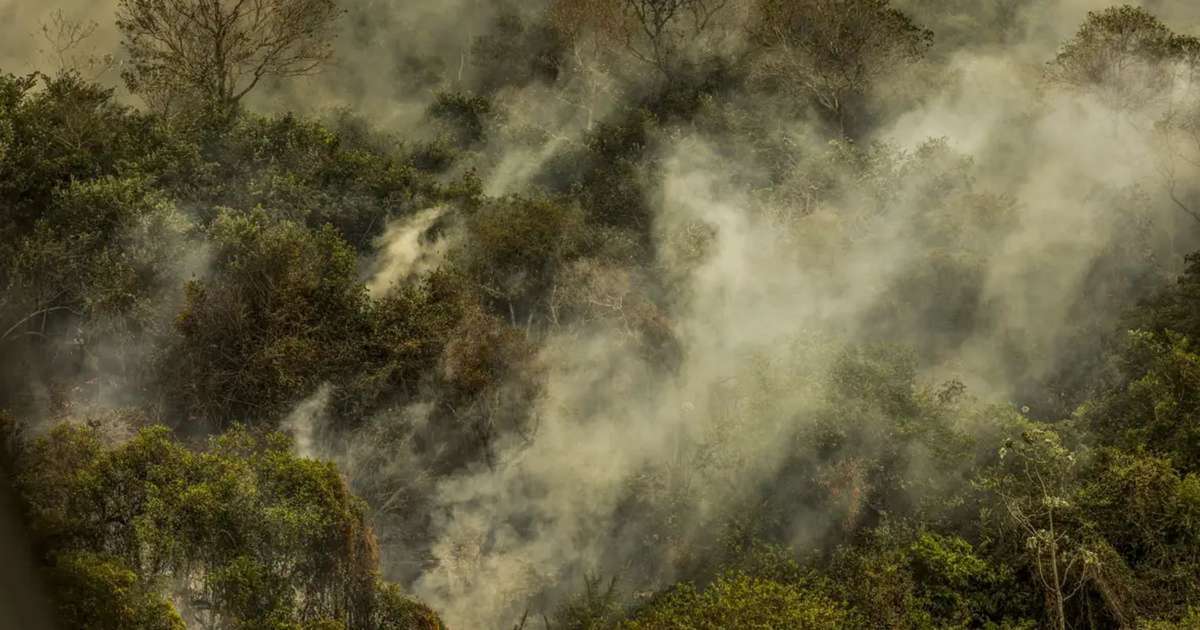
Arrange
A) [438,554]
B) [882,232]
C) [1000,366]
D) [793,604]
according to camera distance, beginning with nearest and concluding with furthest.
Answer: [793,604], [438,554], [1000,366], [882,232]

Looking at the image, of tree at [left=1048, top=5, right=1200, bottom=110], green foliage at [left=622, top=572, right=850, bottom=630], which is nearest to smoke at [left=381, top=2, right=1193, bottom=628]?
tree at [left=1048, top=5, right=1200, bottom=110]

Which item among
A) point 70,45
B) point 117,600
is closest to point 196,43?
point 70,45

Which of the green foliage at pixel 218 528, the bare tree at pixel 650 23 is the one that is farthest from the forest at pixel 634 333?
the bare tree at pixel 650 23

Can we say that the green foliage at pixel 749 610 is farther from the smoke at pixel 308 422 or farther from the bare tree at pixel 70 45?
the bare tree at pixel 70 45

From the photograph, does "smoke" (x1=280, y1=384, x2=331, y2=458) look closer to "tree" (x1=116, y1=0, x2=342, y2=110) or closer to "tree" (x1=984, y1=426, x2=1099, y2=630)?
"tree" (x1=116, y1=0, x2=342, y2=110)

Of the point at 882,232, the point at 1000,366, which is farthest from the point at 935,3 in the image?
the point at 1000,366

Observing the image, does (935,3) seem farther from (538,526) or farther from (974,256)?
(538,526)
